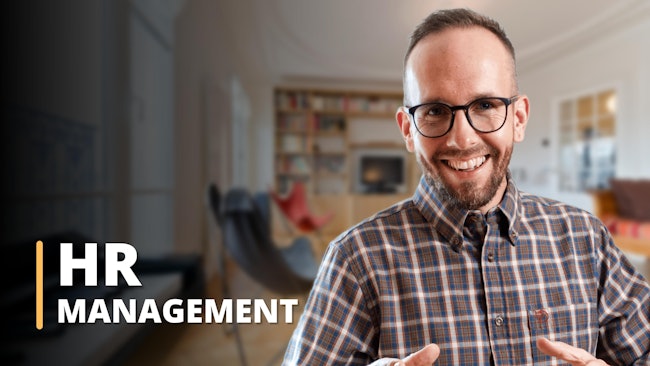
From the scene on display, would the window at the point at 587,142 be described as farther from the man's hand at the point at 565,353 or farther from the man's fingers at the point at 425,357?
the man's fingers at the point at 425,357

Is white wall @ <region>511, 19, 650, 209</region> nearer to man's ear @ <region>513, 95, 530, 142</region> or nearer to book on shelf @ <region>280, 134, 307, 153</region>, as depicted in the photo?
man's ear @ <region>513, 95, 530, 142</region>

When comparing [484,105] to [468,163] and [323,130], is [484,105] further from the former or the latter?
[323,130]

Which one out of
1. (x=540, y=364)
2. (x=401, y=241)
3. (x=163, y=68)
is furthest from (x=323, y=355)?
(x=163, y=68)

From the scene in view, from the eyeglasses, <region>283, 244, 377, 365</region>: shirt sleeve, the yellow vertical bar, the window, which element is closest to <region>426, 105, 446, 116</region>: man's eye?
the eyeglasses

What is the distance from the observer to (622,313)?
513 mm

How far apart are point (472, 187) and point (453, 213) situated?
4 cm

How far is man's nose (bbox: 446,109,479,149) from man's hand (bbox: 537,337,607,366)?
0.24m

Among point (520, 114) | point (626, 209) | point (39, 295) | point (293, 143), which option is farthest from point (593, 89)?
point (39, 295)

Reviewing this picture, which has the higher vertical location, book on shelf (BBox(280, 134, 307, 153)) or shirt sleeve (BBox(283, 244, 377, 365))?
book on shelf (BBox(280, 134, 307, 153))

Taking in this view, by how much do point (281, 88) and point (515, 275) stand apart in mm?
559

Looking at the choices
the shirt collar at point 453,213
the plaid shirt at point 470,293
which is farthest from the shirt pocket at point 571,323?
the shirt collar at point 453,213

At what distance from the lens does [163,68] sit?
784 millimetres

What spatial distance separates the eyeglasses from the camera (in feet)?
1.51

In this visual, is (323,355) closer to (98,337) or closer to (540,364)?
(540,364)
